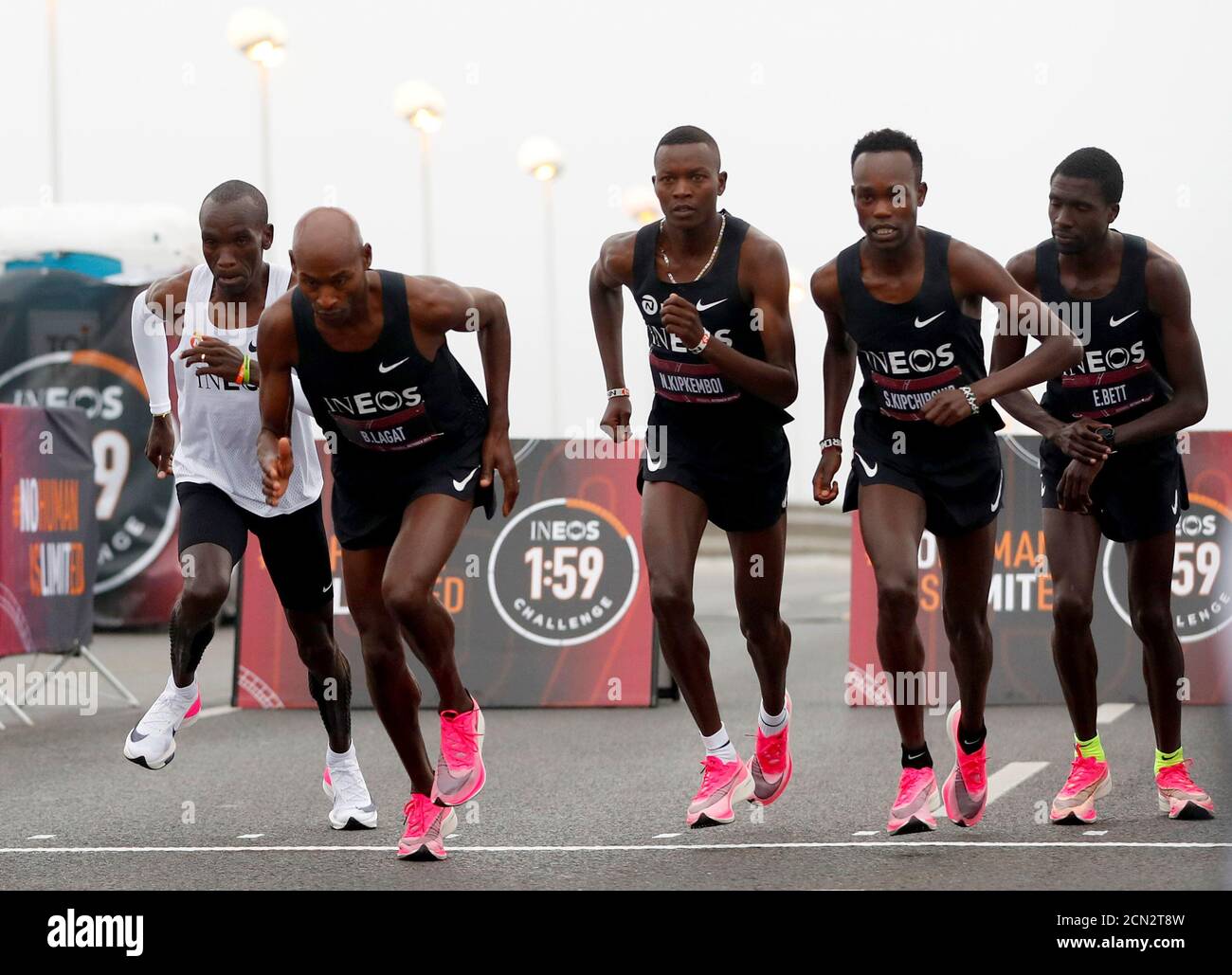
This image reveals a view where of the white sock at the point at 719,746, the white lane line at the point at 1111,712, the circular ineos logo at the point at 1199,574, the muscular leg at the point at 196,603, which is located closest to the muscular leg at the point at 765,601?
the white sock at the point at 719,746

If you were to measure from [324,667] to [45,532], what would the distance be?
446 centimetres

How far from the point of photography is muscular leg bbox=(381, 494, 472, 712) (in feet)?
20.2

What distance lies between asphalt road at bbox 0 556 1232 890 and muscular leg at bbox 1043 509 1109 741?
47 cm

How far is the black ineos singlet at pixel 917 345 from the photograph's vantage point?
646 centimetres

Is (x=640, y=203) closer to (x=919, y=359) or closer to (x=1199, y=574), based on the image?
A: (x=1199, y=574)

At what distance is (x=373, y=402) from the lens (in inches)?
248

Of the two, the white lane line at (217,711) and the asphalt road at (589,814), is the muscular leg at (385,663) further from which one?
the white lane line at (217,711)

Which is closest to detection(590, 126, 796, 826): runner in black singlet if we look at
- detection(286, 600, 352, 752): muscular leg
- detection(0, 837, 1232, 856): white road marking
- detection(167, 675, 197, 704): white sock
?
detection(0, 837, 1232, 856): white road marking

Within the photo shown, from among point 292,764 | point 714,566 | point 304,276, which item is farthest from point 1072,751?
point 714,566

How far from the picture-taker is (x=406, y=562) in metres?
6.19

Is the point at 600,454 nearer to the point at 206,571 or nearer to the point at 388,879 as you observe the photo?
the point at 206,571

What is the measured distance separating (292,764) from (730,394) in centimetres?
358

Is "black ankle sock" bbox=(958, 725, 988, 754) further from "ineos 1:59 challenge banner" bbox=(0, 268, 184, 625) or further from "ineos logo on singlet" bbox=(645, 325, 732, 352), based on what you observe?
"ineos 1:59 challenge banner" bbox=(0, 268, 184, 625)

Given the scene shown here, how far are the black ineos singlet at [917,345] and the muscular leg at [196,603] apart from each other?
2.43 m
